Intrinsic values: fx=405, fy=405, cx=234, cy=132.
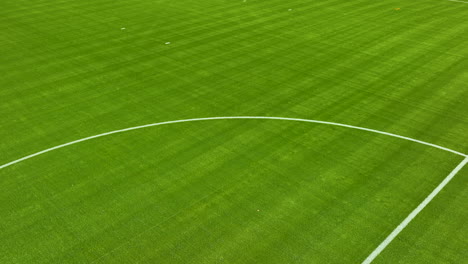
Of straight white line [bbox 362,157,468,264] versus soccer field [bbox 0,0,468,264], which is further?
soccer field [bbox 0,0,468,264]

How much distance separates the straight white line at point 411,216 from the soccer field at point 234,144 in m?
0.04

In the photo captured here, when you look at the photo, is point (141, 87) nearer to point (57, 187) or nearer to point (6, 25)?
point (57, 187)

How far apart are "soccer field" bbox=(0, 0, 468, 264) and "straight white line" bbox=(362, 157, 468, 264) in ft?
0.12

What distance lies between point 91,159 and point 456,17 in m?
24.2

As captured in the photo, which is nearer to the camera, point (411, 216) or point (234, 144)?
point (411, 216)

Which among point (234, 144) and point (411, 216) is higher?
point (234, 144)

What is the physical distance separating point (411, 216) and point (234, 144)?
18.4 feet

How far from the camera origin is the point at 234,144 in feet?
43.2

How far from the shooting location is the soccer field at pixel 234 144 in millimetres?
9727

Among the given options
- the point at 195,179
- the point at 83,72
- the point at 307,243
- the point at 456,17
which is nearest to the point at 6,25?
the point at 83,72

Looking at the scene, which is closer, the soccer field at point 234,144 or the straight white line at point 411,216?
the straight white line at point 411,216

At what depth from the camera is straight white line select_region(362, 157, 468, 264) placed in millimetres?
9305

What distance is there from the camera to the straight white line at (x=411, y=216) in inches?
366

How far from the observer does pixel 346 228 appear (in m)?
10.0
